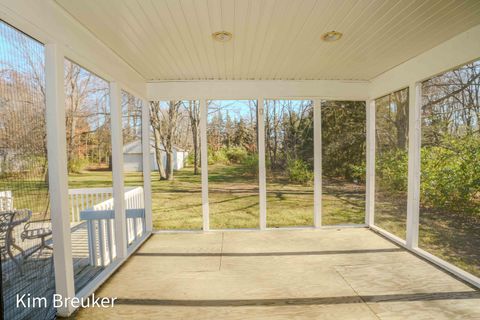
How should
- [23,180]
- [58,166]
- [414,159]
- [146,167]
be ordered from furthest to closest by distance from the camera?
1. [146,167]
2. [414,159]
3. [58,166]
4. [23,180]

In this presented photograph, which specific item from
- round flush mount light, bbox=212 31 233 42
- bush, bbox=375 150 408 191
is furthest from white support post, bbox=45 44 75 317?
bush, bbox=375 150 408 191

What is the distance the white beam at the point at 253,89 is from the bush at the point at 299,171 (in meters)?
1.11

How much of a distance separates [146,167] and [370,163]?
141 inches

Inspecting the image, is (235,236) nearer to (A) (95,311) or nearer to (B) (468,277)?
(A) (95,311)

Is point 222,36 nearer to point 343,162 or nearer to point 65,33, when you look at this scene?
point 65,33

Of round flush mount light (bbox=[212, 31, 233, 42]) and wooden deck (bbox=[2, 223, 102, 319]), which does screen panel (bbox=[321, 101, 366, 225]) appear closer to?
round flush mount light (bbox=[212, 31, 233, 42])

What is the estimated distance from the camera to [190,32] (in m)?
2.26

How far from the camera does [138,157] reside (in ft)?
11.8

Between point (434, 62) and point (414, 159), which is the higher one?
point (434, 62)

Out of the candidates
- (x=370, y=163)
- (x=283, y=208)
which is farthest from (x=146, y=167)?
(x=370, y=163)

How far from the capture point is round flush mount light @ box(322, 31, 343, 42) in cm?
232

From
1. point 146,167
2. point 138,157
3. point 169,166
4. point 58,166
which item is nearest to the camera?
point 58,166

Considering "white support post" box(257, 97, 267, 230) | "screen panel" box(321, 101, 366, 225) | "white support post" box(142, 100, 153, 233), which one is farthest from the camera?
"screen panel" box(321, 101, 366, 225)

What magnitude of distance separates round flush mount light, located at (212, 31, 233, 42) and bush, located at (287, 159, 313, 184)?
2442 mm
